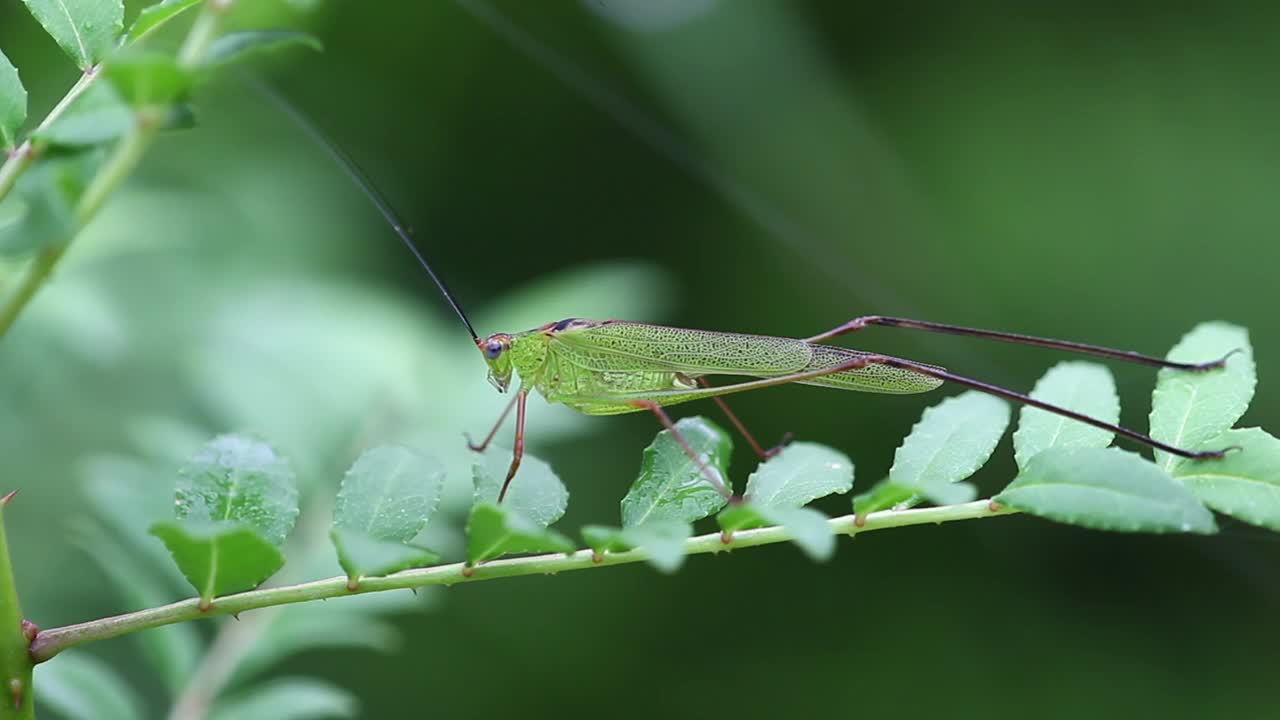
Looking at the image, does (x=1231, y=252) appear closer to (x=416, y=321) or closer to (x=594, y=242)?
(x=594, y=242)

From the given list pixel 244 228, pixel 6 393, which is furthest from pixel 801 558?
pixel 6 393

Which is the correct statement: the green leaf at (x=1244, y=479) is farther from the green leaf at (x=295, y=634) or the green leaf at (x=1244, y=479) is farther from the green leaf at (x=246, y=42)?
the green leaf at (x=295, y=634)

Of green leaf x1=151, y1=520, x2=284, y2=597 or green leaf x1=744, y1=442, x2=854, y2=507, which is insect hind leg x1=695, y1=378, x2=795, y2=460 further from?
green leaf x1=151, y1=520, x2=284, y2=597

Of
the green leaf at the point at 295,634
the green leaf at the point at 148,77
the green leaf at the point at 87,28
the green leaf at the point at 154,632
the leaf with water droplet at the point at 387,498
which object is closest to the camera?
the green leaf at the point at 148,77

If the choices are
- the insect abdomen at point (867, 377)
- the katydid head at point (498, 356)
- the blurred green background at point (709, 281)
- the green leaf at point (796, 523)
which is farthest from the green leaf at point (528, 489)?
the katydid head at point (498, 356)

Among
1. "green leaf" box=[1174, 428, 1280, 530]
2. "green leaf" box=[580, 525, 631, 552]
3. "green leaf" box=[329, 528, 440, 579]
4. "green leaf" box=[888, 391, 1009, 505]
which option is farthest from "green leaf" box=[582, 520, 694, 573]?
"green leaf" box=[1174, 428, 1280, 530]

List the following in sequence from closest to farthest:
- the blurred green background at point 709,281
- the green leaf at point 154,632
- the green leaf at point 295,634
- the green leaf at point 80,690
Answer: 1. the green leaf at point 80,690
2. the green leaf at point 154,632
3. the green leaf at point 295,634
4. the blurred green background at point 709,281

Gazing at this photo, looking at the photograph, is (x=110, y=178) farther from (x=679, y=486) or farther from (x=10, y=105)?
(x=679, y=486)

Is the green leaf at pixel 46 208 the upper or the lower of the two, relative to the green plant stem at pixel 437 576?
upper
